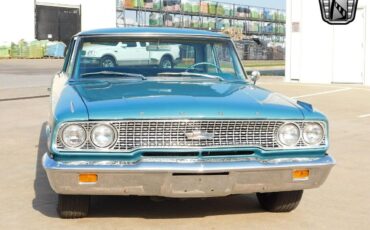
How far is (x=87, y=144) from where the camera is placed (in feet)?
13.5

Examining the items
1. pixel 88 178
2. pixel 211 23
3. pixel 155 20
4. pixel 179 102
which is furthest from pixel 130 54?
pixel 211 23

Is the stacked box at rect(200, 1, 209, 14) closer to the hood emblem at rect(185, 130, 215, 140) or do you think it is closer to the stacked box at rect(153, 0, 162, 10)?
the stacked box at rect(153, 0, 162, 10)

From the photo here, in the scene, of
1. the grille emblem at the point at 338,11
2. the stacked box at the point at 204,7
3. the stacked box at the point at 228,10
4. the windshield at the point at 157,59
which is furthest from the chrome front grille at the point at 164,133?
the stacked box at the point at 228,10

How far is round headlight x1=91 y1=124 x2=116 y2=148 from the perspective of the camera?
4.11 meters

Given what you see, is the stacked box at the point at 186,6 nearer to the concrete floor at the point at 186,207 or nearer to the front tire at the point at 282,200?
the concrete floor at the point at 186,207

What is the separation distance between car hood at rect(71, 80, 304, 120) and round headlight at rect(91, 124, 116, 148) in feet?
0.26

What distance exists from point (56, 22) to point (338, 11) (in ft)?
116

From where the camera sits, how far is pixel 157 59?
566 cm

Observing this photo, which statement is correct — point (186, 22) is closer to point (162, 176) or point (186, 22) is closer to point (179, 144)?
point (179, 144)

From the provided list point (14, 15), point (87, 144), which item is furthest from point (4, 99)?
point (14, 15)

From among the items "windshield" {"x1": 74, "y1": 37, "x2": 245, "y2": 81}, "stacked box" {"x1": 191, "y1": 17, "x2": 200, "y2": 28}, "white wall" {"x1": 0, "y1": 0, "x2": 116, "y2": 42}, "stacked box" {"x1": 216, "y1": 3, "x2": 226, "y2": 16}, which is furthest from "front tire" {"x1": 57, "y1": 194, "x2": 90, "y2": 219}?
"stacked box" {"x1": 216, "y1": 3, "x2": 226, "y2": 16}

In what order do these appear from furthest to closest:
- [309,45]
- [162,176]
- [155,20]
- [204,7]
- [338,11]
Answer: [204,7]
[155,20]
[309,45]
[338,11]
[162,176]

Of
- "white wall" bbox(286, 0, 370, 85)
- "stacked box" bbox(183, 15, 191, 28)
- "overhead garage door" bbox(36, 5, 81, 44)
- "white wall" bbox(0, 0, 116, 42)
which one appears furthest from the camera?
"stacked box" bbox(183, 15, 191, 28)

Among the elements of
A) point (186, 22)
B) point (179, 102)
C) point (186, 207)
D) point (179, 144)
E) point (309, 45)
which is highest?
point (186, 22)
